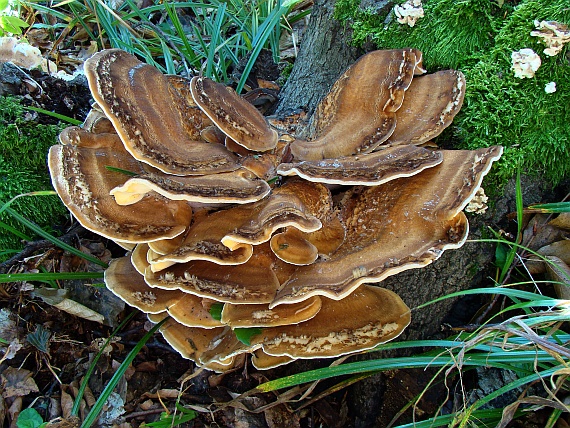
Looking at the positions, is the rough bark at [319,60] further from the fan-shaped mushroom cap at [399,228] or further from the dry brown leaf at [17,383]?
the dry brown leaf at [17,383]

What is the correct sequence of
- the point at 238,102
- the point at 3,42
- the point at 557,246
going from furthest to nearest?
the point at 3,42
the point at 557,246
the point at 238,102

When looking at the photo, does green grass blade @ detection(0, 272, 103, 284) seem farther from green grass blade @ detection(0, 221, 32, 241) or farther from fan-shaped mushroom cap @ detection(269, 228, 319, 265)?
fan-shaped mushroom cap @ detection(269, 228, 319, 265)

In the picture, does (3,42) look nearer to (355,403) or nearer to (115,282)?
(115,282)

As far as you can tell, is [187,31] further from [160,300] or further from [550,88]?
[550,88]

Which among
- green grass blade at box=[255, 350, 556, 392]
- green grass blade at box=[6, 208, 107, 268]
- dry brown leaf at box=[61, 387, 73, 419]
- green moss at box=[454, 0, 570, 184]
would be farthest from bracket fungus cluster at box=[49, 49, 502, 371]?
dry brown leaf at box=[61, 387, 73, 419]

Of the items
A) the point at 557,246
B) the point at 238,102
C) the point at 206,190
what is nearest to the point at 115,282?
the point at 206,190

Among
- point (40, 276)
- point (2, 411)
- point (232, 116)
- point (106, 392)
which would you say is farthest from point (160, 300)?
point (2, 411)

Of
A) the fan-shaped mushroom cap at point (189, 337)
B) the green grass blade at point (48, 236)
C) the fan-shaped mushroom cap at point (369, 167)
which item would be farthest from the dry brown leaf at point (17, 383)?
the fan-shaped mushroom cap at point (369, 167)
